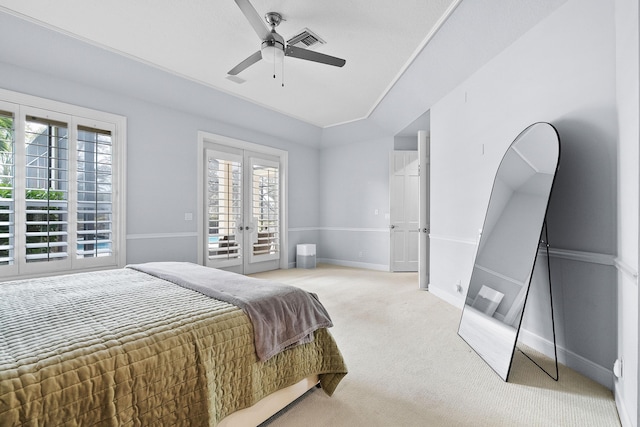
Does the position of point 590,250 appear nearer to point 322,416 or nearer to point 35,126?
point 322,416

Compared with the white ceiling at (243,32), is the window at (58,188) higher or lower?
lower

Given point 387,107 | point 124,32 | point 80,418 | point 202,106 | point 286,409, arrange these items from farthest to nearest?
point 387,107 → point 202,106 → point 124,32 → point 286,409 → point 80,418

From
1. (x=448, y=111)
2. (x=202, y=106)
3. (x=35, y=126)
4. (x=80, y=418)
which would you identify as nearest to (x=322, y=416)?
(x=80, y=418)

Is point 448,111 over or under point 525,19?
under

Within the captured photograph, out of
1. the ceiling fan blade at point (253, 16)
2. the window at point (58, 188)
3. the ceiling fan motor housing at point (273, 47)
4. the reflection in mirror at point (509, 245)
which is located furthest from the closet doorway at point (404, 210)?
the window at point (58, 188)

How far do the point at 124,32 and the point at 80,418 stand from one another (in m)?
3.33

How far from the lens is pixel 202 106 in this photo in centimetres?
457

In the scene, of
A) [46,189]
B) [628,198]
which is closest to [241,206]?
[46,189]

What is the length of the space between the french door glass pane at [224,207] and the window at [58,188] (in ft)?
4.24

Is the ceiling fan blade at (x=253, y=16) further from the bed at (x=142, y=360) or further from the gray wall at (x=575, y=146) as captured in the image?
the gray wall at (x=575, y=146)

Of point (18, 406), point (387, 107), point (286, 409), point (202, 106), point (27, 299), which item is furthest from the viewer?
point (387, 107)

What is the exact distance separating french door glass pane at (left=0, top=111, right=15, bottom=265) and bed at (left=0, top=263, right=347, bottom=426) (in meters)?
1.67

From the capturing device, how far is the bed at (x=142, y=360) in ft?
3.21

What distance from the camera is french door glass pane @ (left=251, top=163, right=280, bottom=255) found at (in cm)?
568
